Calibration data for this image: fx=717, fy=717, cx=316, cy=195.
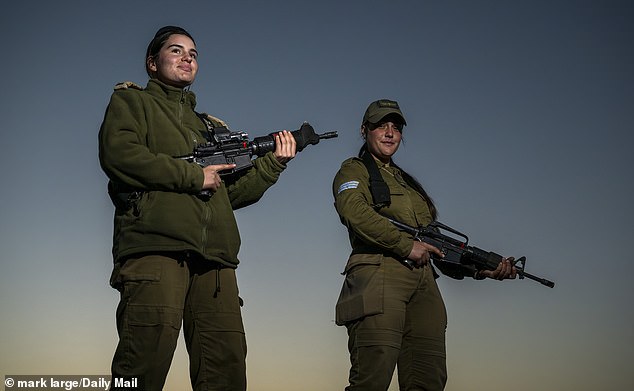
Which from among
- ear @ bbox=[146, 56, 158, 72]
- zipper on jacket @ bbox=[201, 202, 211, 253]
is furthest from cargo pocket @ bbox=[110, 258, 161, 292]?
ear @ bbox=[146, 56, 158, 72]

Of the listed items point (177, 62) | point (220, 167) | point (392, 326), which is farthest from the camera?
point (392, 326)

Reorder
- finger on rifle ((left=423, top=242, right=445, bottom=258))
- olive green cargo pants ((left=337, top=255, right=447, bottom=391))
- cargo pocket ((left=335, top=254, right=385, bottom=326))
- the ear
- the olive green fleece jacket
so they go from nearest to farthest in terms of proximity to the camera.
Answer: the olive green fleece jacket, the ear, olive green cargo pants ((left=337, top=255, right=447, bottom=391)), cargo pocket ((left=335, top=254, right=385, bottom=326)), finger on rifle ((left=423, top=242, right=445, bottom=258))

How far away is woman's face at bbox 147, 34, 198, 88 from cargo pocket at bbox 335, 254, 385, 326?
2138 millimetres

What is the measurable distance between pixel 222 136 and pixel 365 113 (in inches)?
82.2

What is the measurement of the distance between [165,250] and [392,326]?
220 centimetres

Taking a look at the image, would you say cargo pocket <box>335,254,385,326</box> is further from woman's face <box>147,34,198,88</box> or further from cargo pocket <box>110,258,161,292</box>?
woman's face <box>147,34,198,88</box>

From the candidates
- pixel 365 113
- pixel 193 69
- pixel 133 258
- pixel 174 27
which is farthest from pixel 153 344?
pixel 365 113

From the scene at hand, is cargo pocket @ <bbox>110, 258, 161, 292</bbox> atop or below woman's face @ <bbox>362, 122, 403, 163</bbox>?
below

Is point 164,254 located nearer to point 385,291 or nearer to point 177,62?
point 177,62

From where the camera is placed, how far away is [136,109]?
4707 mm

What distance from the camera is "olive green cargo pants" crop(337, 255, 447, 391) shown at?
5688 millimetres

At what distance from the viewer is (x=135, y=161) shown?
174 inches

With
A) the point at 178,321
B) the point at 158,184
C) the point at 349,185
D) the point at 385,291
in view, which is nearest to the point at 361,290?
the point at 385,291

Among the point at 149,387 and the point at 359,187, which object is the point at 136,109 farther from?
the point at 359,187
